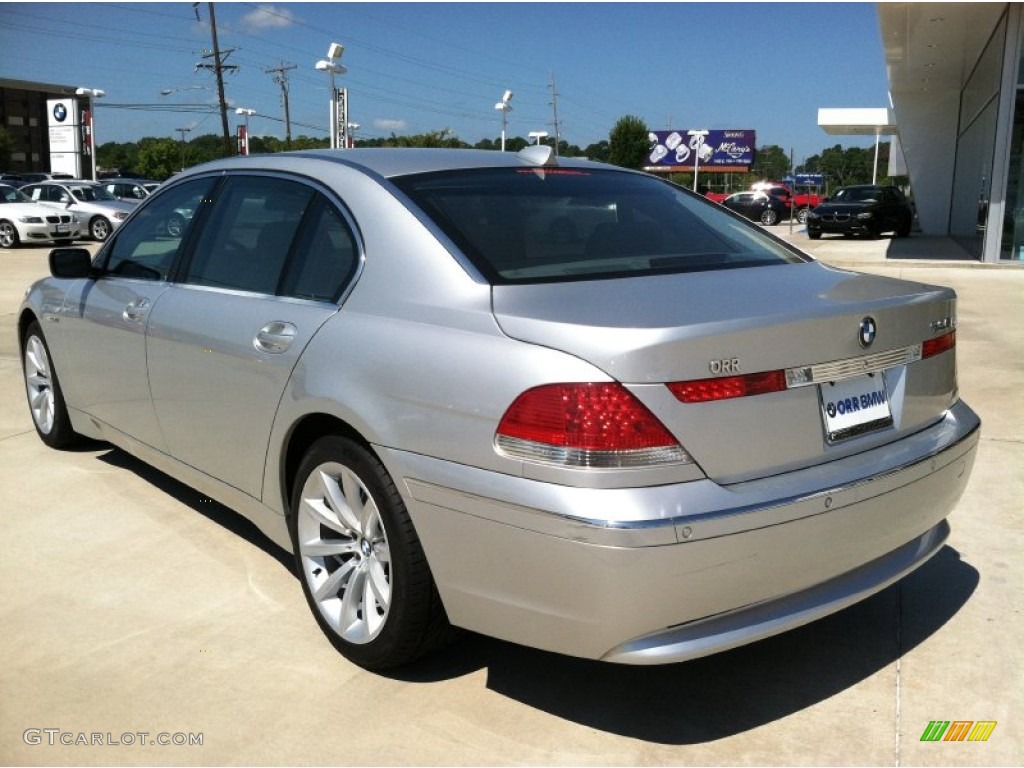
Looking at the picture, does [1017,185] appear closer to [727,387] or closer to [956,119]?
[956,119]

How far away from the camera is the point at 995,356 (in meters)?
8.60

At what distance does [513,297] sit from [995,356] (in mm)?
7216

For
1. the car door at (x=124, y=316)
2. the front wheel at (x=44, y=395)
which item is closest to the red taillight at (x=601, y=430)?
the car door at (x=124, y=316)

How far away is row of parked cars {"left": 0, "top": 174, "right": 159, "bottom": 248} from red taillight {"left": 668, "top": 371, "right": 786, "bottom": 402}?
2083 centimetres

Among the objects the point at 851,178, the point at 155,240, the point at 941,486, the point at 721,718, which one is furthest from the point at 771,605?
the point at 851,178

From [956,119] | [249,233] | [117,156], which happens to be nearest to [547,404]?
[249,233]

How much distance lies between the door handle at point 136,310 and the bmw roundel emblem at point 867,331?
2.83m

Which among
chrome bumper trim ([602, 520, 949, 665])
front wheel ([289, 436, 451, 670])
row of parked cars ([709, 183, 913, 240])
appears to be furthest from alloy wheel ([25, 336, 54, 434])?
row of parked cars ([709, 183, 913, 240])

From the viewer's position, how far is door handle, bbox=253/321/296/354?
325cm

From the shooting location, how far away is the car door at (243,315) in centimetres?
329

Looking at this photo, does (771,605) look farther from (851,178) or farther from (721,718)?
(851,178)

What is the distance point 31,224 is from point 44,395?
19114 mm

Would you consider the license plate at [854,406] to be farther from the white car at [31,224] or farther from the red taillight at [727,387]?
the white car at [31,224]

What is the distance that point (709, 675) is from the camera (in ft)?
10.2
